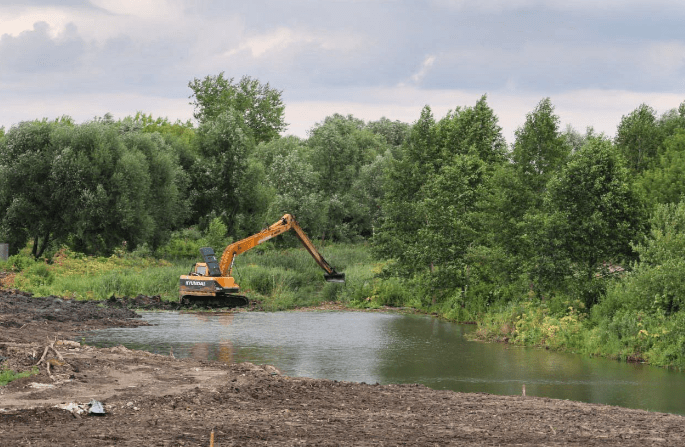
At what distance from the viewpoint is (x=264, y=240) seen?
36.1 m

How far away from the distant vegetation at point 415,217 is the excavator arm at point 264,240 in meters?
0.88

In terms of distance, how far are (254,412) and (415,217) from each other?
2647 cm

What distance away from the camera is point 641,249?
25.2 metres

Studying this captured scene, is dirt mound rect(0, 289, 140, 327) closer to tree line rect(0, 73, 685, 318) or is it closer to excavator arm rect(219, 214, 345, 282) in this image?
excavator arm rect(219, 214, 345, 282)

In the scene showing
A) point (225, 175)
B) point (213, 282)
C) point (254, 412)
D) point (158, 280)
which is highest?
point (225, 175)

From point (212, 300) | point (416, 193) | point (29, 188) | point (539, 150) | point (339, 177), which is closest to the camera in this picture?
point (539, 150)

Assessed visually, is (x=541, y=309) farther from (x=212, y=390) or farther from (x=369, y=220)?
(x=369, y=220)

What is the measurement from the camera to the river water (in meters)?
19.1

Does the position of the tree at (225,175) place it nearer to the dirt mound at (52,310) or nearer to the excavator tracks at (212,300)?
the excavator tracks at (212,300)

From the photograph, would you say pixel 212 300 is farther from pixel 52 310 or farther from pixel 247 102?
pixel 247 102

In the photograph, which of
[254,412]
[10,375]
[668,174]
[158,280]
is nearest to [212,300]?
[158,280]

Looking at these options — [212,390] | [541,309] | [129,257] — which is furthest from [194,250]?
[212,390]

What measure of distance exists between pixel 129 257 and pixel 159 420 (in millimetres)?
35208

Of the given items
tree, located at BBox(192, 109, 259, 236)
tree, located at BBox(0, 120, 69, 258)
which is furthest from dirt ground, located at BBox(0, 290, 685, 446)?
tree, located at BBox(192, 109, 259, 236)
